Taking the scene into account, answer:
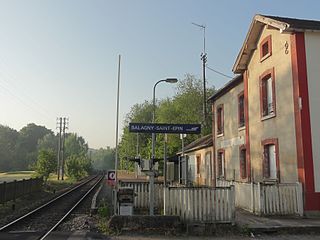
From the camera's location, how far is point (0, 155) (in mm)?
117875

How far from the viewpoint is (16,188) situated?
24.7m

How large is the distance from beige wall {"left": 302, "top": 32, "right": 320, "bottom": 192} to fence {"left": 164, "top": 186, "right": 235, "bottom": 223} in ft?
13.9

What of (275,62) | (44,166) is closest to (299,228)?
(275,62)

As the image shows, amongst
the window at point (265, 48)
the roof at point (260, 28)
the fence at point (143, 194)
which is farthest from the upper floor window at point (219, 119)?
the fence at point (143, 194)

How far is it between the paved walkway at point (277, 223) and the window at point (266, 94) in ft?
16.7

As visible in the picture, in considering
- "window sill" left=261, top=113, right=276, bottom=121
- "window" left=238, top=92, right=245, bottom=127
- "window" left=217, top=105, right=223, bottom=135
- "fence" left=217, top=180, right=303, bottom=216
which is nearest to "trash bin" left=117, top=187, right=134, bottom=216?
"fence" left=217, top=180, right=303, bottom=216

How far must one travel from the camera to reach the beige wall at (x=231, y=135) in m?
21.3

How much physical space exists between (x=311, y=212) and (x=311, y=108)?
3.79 metres

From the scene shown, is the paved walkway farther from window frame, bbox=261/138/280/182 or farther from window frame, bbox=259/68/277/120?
window frame, bbox=259/68/277/120

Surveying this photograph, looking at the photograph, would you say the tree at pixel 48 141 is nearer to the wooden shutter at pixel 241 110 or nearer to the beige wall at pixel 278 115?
the wooden shutter at pixel 241 110

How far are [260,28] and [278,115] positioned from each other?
4669 mm

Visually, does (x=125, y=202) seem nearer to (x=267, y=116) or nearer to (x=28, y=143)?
(x=267, y=116)

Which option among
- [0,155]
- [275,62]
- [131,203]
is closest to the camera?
[131,203]

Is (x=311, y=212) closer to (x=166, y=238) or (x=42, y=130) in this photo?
(x=166, y=238)
